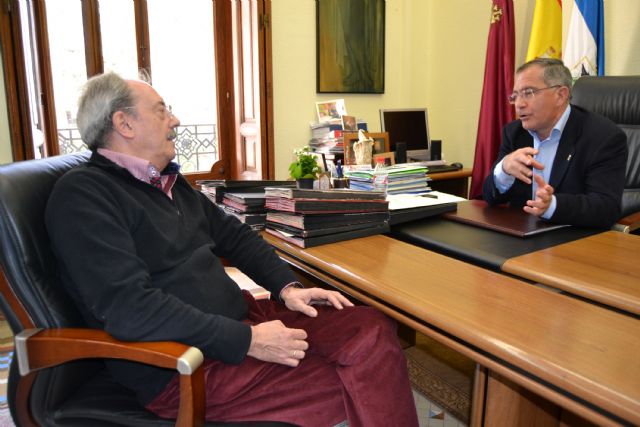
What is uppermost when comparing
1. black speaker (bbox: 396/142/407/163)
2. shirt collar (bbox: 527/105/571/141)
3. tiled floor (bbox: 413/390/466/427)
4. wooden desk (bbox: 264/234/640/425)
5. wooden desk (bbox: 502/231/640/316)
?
shirt collar (bbox: 527/105/571/141)

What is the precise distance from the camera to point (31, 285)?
98cm

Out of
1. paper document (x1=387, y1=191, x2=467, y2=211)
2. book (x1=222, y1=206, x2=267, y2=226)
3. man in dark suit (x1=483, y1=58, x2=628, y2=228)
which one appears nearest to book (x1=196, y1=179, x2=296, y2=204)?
book (x1=222, y1=206, x2=267, y2=226)

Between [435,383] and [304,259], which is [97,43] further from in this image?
[435,383]

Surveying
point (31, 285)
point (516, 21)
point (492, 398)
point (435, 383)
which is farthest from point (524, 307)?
point (516, 21)

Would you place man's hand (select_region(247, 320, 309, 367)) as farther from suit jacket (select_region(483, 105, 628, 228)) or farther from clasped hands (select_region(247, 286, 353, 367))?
suit jacket (select_region(483, 105, 628, 228))

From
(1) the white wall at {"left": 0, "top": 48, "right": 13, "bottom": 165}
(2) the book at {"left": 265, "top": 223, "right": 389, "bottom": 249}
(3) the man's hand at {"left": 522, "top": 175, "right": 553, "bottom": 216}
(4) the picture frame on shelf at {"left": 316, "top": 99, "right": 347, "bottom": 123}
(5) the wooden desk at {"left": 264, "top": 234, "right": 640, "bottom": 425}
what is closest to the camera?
(5) the wooden desk at {"left": 264, "top": 234, "right": 640, "bottom": 425}

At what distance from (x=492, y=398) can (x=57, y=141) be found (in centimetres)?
267

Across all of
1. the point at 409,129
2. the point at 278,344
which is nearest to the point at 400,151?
the point at 409,129

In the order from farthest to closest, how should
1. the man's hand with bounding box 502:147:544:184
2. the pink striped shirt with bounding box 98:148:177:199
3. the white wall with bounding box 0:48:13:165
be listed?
1. the white wall with bounding box 0:48:13:165
2. the man's hand with bounding box 502:147:544:184
3. the pink striped shirt with bounding box 98:148:177:199

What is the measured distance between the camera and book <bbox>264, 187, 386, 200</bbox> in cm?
141

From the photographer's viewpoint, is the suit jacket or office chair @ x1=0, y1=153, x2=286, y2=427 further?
the suit jacket

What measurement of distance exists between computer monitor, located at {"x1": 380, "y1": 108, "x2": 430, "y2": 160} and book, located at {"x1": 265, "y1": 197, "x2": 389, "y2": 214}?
2028 mm

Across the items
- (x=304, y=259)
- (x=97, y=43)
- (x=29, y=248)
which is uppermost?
(x=97, y=43)

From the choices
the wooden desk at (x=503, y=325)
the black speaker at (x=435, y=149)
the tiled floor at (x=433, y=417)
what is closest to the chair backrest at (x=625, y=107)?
the tiled floor at (x=433, y=417)
